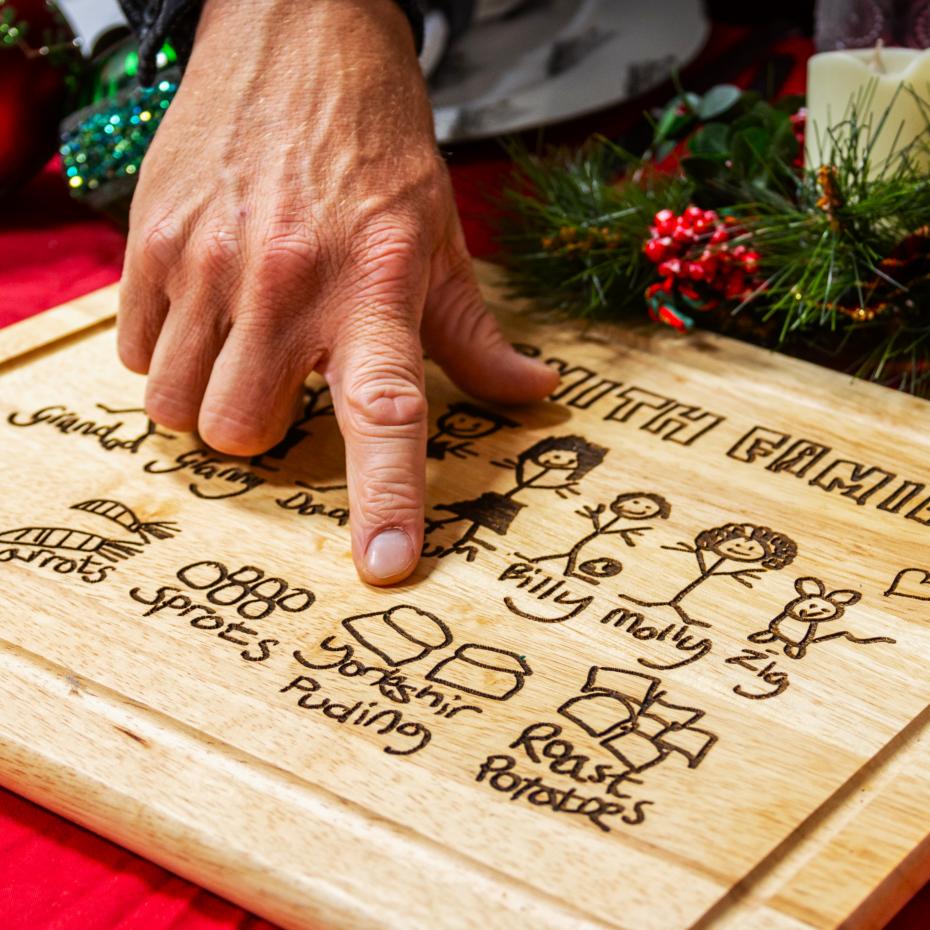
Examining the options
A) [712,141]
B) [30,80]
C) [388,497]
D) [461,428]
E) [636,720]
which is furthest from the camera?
[30,80]

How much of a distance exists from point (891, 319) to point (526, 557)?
1.04ft

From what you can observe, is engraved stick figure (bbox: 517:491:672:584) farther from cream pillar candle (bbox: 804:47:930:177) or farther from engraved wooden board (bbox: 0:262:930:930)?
cream pillar candle (bbox: 804:47:930:177)

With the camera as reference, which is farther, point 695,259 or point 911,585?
point 695,259

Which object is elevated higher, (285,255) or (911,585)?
(285,255)

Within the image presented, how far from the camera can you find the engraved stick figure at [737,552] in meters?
0.61

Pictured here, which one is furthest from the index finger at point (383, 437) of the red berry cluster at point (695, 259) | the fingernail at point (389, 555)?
the red berry cluster at point (695, 259)

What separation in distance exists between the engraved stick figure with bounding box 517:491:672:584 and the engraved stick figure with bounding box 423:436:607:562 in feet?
0.08

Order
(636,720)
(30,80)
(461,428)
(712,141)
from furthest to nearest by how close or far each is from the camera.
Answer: (30,80) < (712,141) < (461,428) < (636,720)

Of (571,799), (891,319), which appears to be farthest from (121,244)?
(571,799)

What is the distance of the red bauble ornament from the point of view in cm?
99

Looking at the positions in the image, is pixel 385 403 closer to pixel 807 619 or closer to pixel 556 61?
pixel 807 619

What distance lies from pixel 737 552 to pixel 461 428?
0.65 feet

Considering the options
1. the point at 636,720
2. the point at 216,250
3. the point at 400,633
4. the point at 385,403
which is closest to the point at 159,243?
the point at 216,250

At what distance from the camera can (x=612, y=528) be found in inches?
25.8
